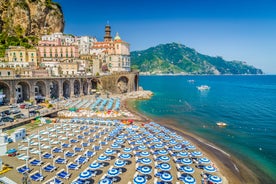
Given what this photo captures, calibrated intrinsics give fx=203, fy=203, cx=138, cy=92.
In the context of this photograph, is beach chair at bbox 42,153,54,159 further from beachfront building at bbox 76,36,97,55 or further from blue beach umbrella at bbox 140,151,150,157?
beachfront building at bbox 76,36,97,55

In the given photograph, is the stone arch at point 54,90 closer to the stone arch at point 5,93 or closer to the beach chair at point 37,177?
the stone arch at point 5,93

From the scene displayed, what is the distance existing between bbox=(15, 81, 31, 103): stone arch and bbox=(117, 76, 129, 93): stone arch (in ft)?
150

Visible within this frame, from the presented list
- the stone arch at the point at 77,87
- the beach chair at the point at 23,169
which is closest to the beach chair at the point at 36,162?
the beach chair at the point at 23,169

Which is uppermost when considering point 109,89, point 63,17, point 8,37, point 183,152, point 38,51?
point 63,17

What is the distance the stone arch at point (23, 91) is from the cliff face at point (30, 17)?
4572 cm

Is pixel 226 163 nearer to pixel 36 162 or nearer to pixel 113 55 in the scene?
pixel 36 162

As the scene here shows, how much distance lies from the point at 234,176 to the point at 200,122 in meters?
27.9

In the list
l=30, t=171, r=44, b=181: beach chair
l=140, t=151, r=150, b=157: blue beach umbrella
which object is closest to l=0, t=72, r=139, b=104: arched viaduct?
l=30, t=171, r=44, b=181: beach chair

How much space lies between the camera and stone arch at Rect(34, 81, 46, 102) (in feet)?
230

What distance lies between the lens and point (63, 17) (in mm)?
133500

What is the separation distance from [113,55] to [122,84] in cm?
1998

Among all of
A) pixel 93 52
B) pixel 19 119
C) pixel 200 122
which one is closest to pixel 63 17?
pixel 93 52

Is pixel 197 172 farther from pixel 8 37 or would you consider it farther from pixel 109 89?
pixel 8 37

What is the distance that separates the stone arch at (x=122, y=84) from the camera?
106 m
